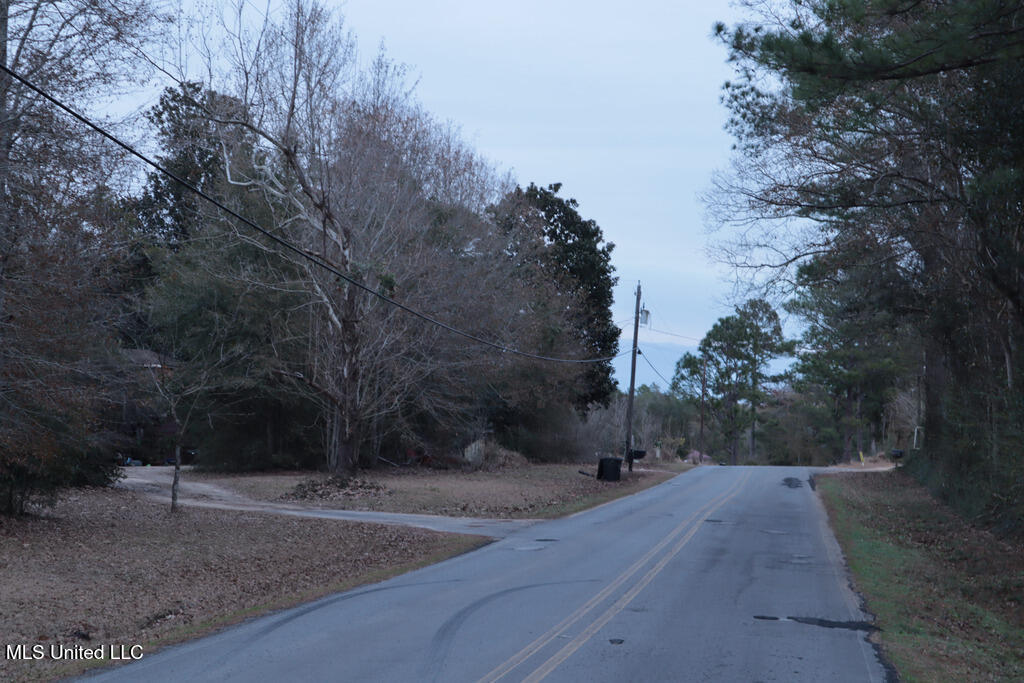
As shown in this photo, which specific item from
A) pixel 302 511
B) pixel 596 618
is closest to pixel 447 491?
pixel 302 511

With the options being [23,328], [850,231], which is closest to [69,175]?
[23,328]

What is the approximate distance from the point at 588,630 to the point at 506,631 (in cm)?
93

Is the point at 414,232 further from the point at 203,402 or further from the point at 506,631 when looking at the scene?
the point at 506,631

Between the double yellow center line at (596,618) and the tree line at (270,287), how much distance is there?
8460 mm

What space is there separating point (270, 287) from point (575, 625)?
70.1 feet

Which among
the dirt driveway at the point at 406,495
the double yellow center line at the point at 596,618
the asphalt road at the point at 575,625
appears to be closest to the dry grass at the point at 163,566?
the asphalt road at the point at 575,625

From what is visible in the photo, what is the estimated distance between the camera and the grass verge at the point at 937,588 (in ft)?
31.4

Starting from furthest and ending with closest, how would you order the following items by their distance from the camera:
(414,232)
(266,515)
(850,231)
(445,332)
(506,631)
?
(445,332) → (414,232) → (266,515) → (850,231) → (506,631)

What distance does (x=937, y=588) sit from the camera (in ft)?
47.7

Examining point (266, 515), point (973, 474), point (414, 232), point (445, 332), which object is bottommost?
point (266, 515)

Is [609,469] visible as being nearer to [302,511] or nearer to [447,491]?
[447,491]

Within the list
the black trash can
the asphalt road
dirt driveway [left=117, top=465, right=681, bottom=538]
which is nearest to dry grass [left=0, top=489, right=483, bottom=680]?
the asphalt road

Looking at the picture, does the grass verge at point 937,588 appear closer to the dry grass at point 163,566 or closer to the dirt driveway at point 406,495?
the dry grass at point 163,566

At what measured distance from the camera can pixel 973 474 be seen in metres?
24.6
